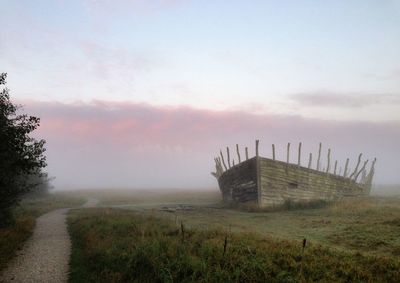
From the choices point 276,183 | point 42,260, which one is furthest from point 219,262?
point 276,183

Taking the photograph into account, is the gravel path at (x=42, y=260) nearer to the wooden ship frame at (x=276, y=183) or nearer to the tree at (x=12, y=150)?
the tree at (x=12, y=150)

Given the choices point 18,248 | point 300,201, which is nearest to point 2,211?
point 18,248

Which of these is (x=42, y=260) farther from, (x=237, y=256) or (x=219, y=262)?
(x=237, y=256)

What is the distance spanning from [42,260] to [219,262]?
8022mm

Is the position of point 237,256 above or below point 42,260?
above

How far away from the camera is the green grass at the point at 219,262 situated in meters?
9.85

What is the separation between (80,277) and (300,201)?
24.7m

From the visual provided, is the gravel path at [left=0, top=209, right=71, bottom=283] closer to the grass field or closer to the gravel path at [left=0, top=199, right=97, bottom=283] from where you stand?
the gravel path at [left=0, top=199, right=97, bottom=283]

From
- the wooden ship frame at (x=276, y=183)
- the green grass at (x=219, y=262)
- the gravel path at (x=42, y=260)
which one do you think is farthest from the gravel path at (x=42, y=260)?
the wooden ship frame at (x=276, y=183)

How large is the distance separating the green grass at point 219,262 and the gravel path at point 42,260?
0.52 meters

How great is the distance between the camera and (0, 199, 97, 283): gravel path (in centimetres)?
1177

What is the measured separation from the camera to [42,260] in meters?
14.0

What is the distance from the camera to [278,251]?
1183cm

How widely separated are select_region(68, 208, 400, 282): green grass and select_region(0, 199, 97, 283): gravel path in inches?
20.6
